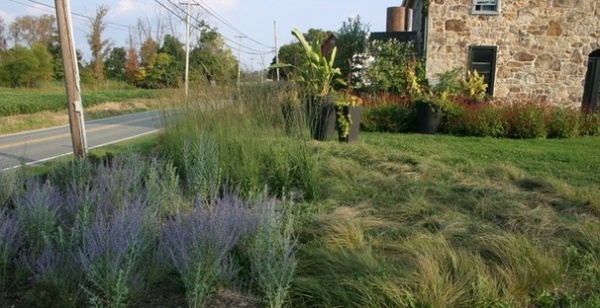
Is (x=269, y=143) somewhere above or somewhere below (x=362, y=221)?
above

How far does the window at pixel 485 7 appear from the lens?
11.8 metres

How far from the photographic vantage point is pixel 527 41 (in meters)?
11.9

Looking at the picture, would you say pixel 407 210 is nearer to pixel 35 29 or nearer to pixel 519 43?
pixel 519 43

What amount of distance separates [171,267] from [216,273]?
1.25 feet

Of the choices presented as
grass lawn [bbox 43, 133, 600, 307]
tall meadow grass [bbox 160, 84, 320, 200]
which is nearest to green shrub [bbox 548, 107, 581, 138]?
grass lawn [bbox 43, 133, 600, 307]

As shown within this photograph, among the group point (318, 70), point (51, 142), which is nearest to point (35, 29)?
point (51, 142)

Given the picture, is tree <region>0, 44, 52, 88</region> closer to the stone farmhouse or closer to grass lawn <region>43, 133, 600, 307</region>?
the stone farmhouse

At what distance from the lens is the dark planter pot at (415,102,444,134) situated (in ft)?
31.8

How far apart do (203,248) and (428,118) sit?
833cm

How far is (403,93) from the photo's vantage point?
1160 cm

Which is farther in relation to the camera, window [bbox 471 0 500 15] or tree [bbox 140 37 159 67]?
tree [bbox 140 37 159 67]

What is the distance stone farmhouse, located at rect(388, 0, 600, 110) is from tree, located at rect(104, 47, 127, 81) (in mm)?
36475

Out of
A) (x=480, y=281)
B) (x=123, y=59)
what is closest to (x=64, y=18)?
(x=480, y=281)

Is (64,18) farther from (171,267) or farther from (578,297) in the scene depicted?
(578,297)
